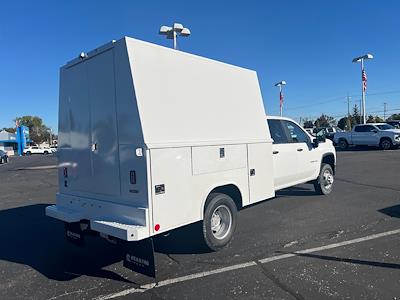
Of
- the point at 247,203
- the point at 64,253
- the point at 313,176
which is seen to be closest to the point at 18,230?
the point at 64,253

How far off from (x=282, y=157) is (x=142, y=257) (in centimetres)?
399

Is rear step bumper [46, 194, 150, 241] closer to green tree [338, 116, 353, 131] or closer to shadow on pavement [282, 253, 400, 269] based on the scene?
shadow on pavement [282, 253, 400, 269]

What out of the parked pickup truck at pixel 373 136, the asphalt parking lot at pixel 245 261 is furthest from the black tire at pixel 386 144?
the asphalt parking lot at pixel 245 261

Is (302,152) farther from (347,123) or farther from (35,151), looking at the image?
(35,151)

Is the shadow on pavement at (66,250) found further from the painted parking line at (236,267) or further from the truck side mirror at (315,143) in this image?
the truck side mirror at (315,143)

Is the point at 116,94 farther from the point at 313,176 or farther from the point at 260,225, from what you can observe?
the point at 313,176

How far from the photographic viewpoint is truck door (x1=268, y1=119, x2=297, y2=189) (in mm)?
6918

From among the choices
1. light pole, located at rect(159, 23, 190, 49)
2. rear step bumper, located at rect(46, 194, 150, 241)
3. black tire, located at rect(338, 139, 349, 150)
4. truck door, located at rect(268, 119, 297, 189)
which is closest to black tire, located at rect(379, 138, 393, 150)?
black tire, located at rect(338, 139, 349, 150)

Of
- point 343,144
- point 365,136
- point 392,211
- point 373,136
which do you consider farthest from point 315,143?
point 343,144

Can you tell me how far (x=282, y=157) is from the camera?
23.2 ft

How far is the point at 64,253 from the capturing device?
214 inches

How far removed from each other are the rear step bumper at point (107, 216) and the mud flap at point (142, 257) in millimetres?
121

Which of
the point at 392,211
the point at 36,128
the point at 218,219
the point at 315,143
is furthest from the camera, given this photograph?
the point at 36,128

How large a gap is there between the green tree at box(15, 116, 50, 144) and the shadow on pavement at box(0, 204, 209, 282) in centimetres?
11617
